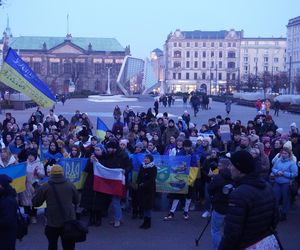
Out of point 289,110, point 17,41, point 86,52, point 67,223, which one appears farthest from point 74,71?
point 67,223

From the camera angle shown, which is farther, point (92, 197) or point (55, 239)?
point (92, 197)

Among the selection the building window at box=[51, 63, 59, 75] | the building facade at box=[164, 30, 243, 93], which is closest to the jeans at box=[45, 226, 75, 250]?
the building window at box=[51, 63, 59, 75]

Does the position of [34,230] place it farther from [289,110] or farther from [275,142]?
[289,110]

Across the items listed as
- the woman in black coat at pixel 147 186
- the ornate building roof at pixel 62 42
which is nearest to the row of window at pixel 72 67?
the ornate building roof at pixel 62 42

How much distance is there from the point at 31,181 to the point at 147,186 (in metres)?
2.16

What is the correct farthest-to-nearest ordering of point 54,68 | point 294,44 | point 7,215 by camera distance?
1. point 54,68
2. point 294,44
3. point 7,215

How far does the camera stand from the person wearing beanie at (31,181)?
10.1 meters

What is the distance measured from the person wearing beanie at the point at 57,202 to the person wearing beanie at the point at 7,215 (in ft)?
3.83

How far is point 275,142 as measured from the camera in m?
12.1

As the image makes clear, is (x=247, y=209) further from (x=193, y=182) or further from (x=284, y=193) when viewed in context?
(x=193, y=182)

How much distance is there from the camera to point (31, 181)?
10.2 m

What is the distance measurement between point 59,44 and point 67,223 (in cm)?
13087

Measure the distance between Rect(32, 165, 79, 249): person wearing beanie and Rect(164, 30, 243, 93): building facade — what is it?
141 meters

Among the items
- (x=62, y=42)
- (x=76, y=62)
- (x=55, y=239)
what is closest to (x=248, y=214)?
(x=55, y=239)
